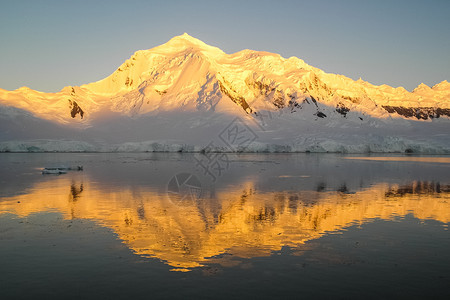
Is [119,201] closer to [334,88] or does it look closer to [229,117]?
[229,117]

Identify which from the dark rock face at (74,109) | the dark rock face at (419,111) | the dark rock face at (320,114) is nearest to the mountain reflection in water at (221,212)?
the dark rock face at (74,109)

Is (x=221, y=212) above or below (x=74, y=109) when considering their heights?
below

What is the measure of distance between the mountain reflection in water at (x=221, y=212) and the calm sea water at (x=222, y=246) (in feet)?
0.16

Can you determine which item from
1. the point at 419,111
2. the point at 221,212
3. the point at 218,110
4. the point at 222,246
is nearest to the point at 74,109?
the point at 218,110

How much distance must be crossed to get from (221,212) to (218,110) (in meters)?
92.0

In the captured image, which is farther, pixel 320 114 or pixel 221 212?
pixel 320 114

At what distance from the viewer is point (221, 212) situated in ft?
53.9

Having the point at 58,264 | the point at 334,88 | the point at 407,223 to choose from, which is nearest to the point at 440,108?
the point at 334,88

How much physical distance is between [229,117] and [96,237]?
Answer: 9427 centimetres

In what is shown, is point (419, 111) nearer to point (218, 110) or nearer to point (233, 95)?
point (233, 95)

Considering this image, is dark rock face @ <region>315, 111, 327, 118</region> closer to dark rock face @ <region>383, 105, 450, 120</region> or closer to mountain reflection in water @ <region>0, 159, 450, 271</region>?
dark rock face @ <region>383, 105, 450, 120</region>

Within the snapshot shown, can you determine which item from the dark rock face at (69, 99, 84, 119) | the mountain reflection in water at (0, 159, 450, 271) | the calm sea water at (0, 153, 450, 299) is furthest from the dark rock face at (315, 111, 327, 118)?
the calm sea water at (0, 153, 450, 299)

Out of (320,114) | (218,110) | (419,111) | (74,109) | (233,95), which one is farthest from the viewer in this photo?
(419,111)

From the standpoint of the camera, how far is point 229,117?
347 ft
